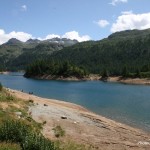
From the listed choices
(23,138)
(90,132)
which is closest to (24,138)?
(23,138)

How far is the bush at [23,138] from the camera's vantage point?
22.2 m

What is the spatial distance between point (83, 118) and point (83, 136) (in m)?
12.6

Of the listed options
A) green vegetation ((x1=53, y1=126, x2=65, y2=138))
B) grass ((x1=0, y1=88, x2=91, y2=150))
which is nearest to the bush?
grass ((x1=0, y1=88, x2=91, y2=150))

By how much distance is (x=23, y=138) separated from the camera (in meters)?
24.7

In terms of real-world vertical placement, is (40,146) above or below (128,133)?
above

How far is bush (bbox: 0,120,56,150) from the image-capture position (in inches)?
876

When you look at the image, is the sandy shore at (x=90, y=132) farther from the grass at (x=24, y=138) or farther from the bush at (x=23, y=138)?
the bush at (x=23, y=138)

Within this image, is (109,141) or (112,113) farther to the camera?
(112,113)

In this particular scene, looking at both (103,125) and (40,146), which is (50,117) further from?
(40,146)

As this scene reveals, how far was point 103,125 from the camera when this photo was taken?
1900 inches

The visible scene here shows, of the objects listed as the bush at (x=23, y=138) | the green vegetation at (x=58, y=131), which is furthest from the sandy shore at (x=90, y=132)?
the bush at (x=23, y=138)

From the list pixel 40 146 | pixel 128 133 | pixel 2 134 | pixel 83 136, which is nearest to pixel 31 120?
pixel 83 136

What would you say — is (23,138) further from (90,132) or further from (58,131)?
(90,132)

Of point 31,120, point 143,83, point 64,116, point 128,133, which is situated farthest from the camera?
point 143,83
